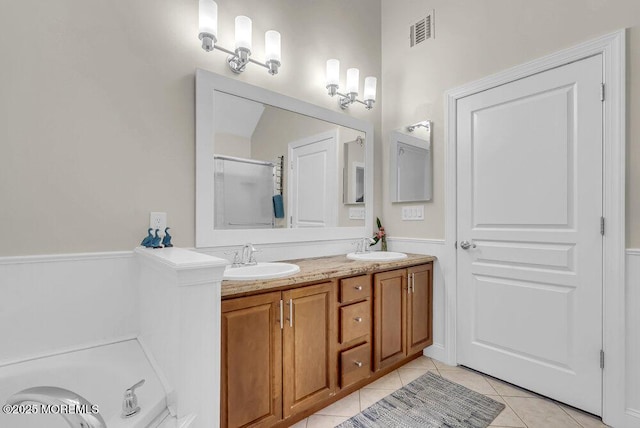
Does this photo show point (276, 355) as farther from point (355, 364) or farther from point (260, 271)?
point (355, 364)

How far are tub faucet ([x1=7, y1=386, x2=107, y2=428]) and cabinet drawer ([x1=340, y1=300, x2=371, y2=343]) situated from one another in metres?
1.37

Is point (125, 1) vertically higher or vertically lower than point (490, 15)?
lower

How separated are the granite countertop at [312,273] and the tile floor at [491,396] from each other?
0.78 meters

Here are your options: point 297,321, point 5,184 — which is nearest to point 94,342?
point 5,184

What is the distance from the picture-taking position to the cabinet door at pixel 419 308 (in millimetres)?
2248

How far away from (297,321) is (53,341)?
1080 mm

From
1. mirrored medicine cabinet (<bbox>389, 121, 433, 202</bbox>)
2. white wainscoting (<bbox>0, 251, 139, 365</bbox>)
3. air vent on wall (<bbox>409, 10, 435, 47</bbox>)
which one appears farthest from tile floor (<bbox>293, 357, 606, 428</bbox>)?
air vent on wall (<bbox>409, 10, 435, 47</bbox>)

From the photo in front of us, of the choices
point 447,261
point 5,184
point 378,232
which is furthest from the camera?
point 378,232

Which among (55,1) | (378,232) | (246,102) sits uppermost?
(55,1)

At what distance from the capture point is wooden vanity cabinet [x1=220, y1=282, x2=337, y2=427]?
1320 mm

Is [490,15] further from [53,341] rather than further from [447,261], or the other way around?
[53,341]

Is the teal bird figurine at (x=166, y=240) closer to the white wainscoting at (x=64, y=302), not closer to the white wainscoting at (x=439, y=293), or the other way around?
the white wainscoting at (x=64, y=302)

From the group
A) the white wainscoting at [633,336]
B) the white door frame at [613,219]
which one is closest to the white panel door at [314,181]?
the white door frame at [613,219]

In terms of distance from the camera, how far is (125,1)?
154cm
